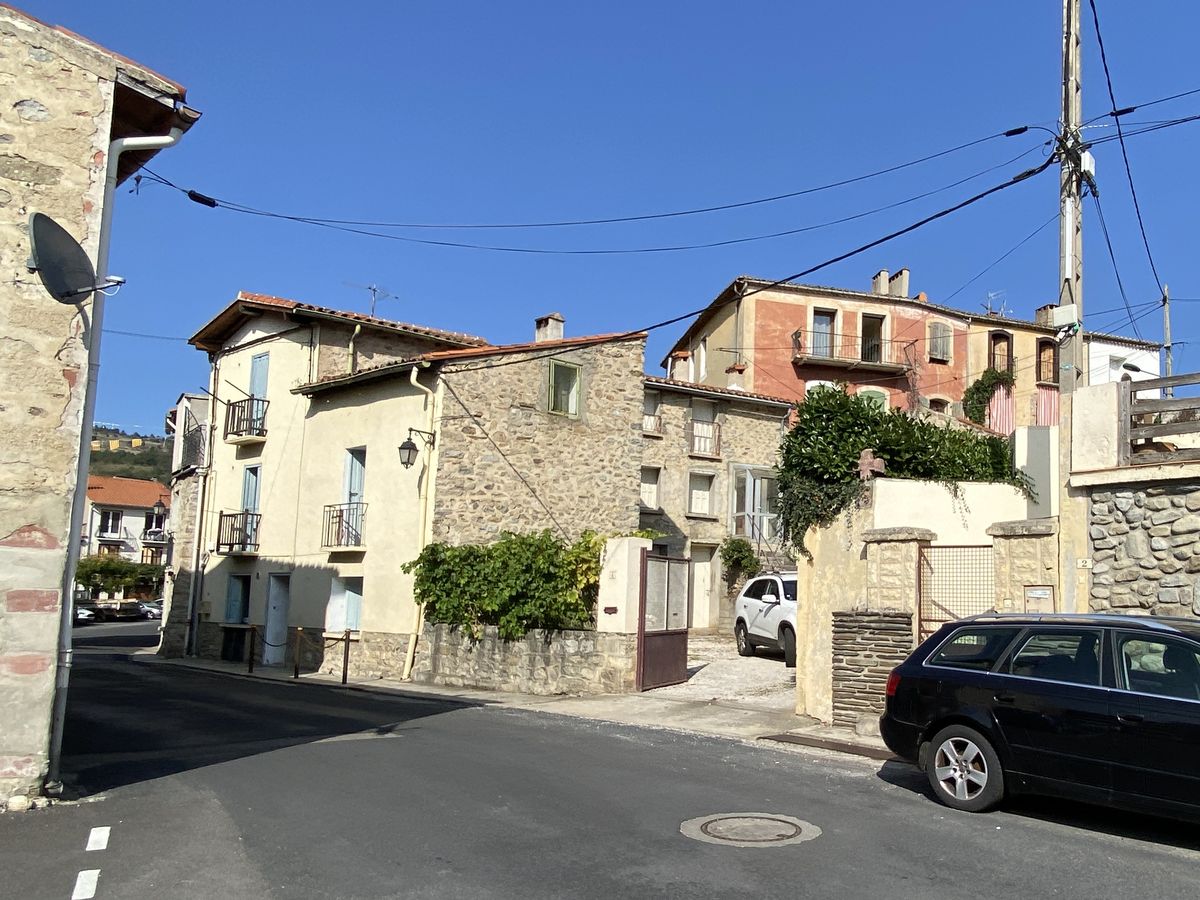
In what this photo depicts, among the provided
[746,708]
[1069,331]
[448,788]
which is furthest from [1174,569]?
[448,788]

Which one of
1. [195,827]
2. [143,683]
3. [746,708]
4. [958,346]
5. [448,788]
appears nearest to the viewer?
[195,827]

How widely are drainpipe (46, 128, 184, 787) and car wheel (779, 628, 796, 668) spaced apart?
13.5 metres

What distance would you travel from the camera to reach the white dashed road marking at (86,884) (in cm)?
541

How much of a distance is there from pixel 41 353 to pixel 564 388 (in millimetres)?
15513

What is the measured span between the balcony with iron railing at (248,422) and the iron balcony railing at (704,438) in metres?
12.0

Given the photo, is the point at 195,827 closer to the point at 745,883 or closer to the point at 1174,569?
the point at 745,883

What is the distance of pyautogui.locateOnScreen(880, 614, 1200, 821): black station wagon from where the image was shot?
659cm

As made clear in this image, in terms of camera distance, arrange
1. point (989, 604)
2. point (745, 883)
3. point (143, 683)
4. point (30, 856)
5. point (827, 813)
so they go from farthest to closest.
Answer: point (143, 683), point (989, 604), point (827, 813), point (30, 856), point (745, 883)

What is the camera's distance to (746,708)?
14820 mm

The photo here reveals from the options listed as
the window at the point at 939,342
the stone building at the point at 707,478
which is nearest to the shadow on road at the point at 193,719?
the stone building at the point at 707,478

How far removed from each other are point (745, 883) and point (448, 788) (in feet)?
11.1

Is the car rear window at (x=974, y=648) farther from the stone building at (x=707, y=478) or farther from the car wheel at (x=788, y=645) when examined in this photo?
the stone building at (x=707, y=478)

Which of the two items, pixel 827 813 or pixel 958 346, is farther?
pixel 958 346

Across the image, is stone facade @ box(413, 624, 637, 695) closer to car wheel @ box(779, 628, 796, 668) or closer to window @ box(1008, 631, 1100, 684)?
car wheel @ box(779, 628, 796, 668)
